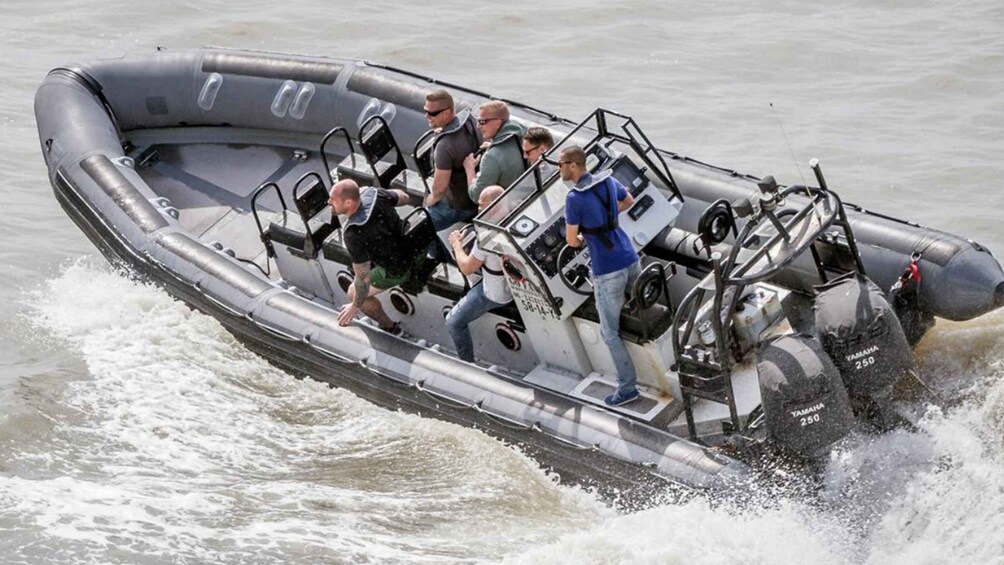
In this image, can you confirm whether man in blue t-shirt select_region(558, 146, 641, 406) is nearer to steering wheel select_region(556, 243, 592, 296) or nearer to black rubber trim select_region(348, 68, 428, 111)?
steering wheel select_region(556, 243, 592, 296)

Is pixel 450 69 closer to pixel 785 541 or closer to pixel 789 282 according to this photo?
pixel 789 282

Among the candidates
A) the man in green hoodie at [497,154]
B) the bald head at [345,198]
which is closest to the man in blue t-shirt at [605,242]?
the man in green hoodie at [497,154]

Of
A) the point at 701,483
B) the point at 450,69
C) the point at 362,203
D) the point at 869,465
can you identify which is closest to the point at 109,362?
the point at 362,203

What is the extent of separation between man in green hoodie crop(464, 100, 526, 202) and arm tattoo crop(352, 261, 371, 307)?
78 cm

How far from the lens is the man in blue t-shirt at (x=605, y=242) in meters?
8.05

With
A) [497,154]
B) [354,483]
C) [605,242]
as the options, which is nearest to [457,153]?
[497,154]

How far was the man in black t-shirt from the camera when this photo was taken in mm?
9039

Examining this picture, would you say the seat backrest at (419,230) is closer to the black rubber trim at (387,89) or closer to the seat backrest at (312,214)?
the seat backrest at (312,214)

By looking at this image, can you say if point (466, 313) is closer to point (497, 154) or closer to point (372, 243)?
point (372, 243)

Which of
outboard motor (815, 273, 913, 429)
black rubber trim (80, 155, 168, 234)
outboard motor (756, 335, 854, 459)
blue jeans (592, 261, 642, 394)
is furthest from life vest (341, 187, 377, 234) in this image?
outboard motor (815, 273, 913, 429)

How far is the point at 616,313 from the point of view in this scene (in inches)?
329

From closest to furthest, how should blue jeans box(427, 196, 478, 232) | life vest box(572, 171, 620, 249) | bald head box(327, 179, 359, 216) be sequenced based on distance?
life vest box(572, 171, 620, 249), bald head box(327, 179, 359, 216), blue jeans box(427, 196, 478, 232)

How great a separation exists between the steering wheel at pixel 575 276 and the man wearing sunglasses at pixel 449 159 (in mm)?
897

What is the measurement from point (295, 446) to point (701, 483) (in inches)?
106
